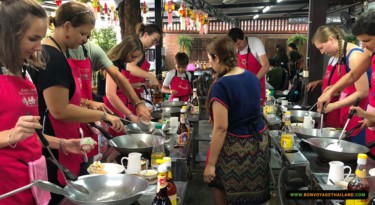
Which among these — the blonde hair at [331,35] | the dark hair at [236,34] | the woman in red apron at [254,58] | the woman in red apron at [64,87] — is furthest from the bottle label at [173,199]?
the woman in red apron at [254,58]

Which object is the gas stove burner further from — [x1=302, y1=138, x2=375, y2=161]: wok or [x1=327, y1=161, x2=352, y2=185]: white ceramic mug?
[x1=327, y1=161, x2=352, y2=185]: white ceramic mug

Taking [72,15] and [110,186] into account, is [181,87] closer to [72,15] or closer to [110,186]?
[72,15]

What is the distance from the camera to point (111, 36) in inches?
318

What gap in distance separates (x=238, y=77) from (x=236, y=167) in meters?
0.59

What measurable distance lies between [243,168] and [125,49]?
5.12 ft

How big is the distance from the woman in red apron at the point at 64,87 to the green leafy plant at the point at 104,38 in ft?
19.0

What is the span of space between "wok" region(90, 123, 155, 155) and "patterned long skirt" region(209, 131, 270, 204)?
50cm

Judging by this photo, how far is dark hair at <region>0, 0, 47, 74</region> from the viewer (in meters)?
1.36

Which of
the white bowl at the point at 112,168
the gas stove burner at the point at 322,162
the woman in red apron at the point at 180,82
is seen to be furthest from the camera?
the woman in red apron at the point at 180,82

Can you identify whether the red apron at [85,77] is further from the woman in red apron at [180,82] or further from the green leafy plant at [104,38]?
the green leafy plant at [104,38]

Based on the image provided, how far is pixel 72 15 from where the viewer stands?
190 cm

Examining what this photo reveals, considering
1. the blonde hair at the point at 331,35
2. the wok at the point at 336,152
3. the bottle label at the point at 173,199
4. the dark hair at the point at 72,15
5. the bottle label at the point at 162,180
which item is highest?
the dark hair at the point at 72,15

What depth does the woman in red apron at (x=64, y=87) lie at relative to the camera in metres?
1.77

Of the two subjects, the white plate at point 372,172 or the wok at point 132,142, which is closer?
the white plate at point 372,172
